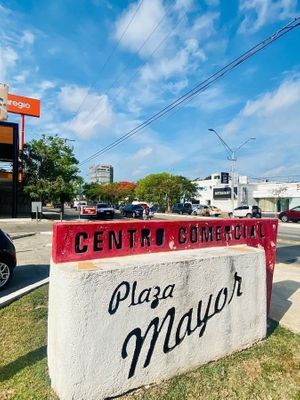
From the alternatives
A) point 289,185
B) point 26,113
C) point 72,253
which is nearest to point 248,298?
point 72,253

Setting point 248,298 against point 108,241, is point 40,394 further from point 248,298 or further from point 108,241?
point 248,298

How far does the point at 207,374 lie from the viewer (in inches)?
126

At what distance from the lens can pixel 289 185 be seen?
166 ft

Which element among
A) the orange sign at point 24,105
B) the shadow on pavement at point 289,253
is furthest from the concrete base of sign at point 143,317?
the orange sign at point 24,105

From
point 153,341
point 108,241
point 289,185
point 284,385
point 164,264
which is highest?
point 289,185

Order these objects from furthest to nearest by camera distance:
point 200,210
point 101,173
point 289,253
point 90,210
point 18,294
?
1. point 101,173
2. point 200,210
3. point 90,210
4. point 289,253
5. point 18,294

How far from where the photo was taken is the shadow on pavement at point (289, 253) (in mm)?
10069

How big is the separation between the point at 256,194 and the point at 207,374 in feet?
193

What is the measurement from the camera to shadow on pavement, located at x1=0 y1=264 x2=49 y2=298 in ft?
20.1

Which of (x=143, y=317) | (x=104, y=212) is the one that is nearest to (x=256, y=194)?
(x=104, y=212)

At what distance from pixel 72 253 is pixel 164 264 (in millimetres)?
891

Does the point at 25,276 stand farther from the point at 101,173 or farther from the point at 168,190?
the point at 101,173

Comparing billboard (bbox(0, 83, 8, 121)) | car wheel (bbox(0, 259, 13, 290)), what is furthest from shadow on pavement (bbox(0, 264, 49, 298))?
billboard (bbox(0, 83, 8, 121))

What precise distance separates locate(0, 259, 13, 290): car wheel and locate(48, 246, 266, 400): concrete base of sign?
3.49 m
